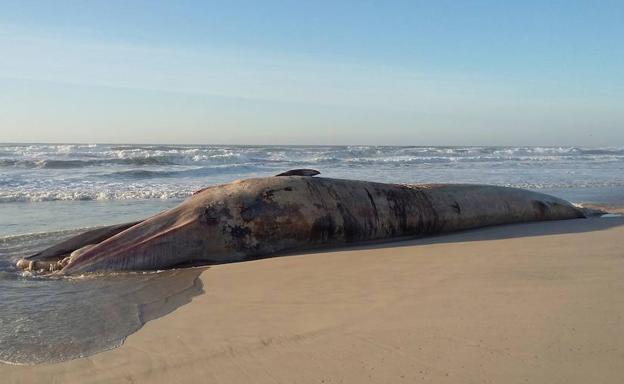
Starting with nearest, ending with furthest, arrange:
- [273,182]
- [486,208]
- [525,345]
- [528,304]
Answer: [525,345] → [528,304] → [273,182] → [486,208]

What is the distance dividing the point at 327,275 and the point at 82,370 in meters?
2.11

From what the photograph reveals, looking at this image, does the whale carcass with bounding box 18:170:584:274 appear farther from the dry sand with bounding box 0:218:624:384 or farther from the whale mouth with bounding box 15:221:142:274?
the dry sand with bounding box 0:218:624:384

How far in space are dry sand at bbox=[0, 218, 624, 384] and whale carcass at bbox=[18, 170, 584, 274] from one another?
2.58 ft

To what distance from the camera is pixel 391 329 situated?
8.82 ft

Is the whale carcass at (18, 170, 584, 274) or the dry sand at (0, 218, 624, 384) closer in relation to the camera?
the dry sand at (0, 218, 624, 384)

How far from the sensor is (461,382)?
2.04 m

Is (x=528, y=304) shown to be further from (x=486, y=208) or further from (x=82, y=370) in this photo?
(x=486, y=208)

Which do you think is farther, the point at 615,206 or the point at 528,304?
the point at 615,206

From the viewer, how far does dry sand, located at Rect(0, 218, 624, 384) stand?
2207mm

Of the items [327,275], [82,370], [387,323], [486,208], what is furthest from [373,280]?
[486,208]

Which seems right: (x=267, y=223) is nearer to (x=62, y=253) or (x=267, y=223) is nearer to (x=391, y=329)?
(x=62, y=253)

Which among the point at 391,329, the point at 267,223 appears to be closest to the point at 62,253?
the point at 267,223

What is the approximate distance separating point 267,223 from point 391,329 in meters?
2.90

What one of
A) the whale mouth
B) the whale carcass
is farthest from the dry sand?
the whale mouth
